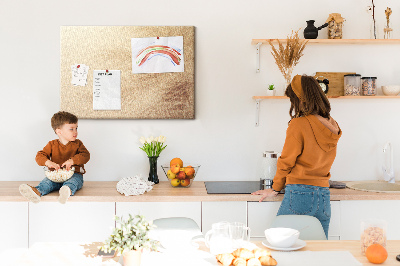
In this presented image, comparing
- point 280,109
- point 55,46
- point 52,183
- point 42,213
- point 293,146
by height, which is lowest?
point 42,213

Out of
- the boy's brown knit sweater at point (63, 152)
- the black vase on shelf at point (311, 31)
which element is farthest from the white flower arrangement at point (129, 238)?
the black vase on shelf at point (311, 31)

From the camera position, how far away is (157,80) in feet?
10.3

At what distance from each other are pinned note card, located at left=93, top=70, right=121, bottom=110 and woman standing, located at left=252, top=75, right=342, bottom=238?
4.32 feet

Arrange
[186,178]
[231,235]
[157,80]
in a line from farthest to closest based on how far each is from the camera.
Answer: [157,80] < [186,178] < [231,235]

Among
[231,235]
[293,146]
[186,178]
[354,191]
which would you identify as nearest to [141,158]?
[186,178]

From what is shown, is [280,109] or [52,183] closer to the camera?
[52,183]

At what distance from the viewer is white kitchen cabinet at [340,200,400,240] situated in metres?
2.67

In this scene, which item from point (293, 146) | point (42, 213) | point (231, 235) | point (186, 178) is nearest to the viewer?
point (231, 235)

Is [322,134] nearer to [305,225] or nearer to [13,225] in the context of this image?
[305,225]

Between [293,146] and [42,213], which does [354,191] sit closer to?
[293,146]

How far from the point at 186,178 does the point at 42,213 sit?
0.92 meters

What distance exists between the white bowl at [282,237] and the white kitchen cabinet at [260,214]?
3.31ft

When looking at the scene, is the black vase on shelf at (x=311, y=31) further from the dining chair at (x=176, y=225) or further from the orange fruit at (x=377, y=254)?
the orange fruit at (x=377, y=254)

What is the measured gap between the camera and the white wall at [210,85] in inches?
125
